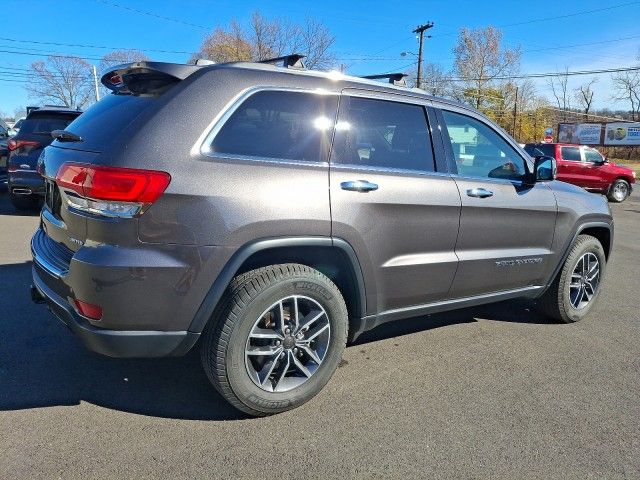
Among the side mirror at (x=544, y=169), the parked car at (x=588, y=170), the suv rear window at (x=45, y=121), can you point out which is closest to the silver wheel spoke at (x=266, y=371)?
the side mirror at (x=544, y=169)

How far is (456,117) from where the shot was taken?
3670 millimetres

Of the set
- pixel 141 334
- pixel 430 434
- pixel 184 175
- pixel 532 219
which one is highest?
pixel 184 175

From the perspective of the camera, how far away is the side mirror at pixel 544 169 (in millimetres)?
3971

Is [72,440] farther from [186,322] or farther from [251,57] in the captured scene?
[251,57]

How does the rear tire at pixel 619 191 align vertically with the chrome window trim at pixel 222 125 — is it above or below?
below

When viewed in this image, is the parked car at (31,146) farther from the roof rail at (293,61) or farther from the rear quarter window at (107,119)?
the roof rail at (293,61)

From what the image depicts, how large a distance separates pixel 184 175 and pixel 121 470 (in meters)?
1.42

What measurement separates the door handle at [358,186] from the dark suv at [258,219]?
0.01 meters

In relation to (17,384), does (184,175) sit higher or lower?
higher

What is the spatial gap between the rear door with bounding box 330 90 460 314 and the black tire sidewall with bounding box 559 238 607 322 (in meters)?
1.53

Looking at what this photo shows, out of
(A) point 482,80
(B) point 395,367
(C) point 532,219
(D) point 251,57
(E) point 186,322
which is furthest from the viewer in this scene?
(A) point 482,80

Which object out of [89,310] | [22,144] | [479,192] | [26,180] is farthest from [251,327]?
[22,144]

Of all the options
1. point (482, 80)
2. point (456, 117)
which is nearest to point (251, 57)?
point (482, 80)

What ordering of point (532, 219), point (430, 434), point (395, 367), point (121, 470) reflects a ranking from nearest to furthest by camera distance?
point (121, 470)
point (430, 434)
point (395, 367)
point (532, 219)
